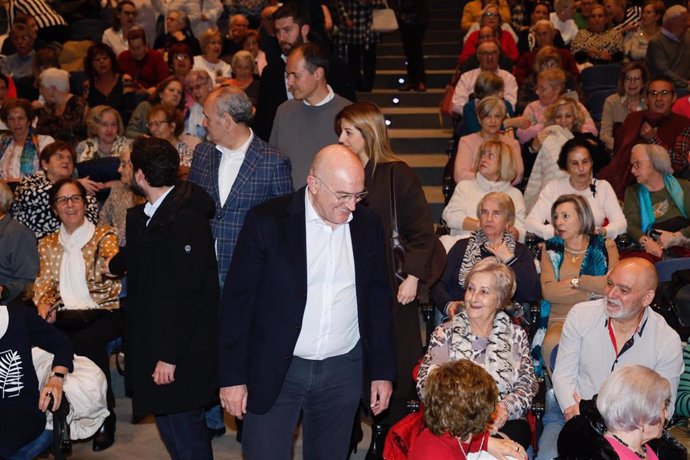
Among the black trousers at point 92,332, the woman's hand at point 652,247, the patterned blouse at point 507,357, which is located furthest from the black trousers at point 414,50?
the patterned blouse at point 507,357

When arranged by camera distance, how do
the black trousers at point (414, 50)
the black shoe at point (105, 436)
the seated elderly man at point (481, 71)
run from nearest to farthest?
the black shoe at point (105, 436)
the seated elderly man at point (481, 71)
the black trousers at point (414, 50)

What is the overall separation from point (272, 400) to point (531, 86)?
232 inches

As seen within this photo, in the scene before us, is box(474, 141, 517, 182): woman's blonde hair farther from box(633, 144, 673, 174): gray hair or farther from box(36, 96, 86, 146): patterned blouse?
box(36, 96, 86, 146): patterned blouse

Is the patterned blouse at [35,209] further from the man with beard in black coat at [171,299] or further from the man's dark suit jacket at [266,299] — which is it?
the man's dark suit jacket at [266,299]

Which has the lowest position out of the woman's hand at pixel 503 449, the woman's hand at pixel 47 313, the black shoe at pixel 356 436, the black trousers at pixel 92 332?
the black shoe at pixel 356 436

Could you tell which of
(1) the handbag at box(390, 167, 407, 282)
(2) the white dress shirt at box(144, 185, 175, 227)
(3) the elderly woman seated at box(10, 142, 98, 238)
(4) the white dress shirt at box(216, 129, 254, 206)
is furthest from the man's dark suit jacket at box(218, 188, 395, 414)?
(3) the elderly woman seated at box(10, 142, 98, 238)

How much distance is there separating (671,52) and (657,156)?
352cm

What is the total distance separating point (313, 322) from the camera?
149 inches

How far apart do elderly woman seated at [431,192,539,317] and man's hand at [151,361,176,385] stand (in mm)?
1691

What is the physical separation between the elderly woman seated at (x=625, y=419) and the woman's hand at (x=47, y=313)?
2961mm

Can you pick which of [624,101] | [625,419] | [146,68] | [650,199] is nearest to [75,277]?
[625,419]

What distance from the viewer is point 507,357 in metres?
4.49

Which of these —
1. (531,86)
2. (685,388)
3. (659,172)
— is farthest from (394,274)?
(531,86)

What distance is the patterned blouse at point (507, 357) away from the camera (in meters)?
4.43
